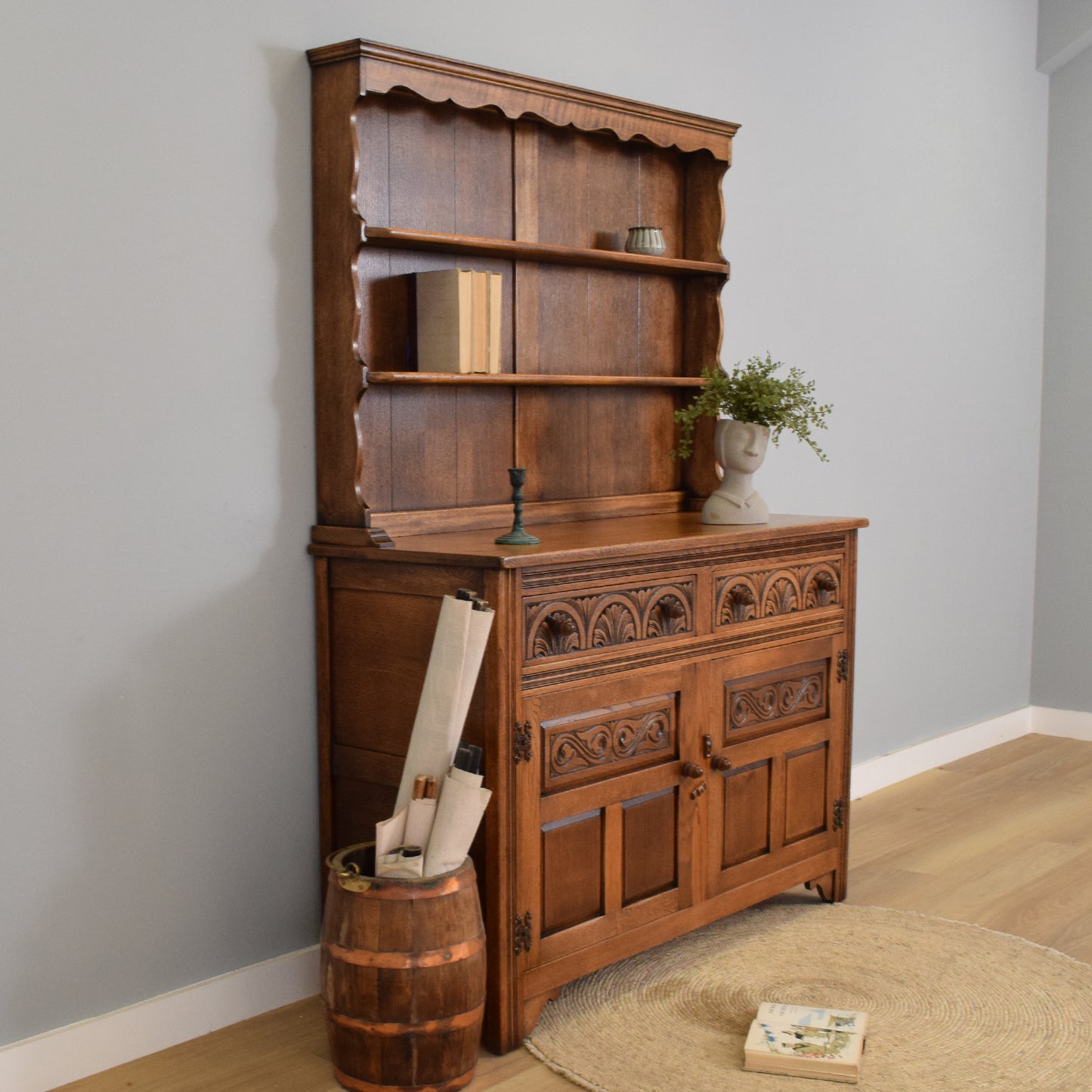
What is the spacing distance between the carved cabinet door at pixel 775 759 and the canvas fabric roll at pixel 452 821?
0.80 metres

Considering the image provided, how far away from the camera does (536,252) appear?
3.14 m

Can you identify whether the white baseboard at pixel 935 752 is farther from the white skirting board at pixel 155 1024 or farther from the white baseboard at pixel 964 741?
the white skirting board at pixel 155 1024

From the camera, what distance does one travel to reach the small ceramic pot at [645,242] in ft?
11.3

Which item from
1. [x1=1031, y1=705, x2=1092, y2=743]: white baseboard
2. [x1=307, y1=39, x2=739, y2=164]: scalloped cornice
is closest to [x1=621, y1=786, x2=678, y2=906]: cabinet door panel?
[x1=307, y1=39, x2=739, y2=164]: scalloped cornice

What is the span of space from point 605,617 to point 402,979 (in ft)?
2.83

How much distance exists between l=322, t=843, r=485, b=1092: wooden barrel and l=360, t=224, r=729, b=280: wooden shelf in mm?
1332

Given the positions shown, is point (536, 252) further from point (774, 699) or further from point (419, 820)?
point (419, 820)

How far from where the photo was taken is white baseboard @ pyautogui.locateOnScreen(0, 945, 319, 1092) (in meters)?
2.50

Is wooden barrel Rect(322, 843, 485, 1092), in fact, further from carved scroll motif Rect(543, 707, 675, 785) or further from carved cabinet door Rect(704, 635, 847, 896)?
carved cabinet door Rect(704, 635, 847, 896)

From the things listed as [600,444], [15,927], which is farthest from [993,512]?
[15,927]

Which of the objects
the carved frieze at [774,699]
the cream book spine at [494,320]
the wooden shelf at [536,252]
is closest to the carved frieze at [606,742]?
the carved frieze at [774,699]

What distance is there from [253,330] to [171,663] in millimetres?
726

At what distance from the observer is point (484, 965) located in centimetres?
255

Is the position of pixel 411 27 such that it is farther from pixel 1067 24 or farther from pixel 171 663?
pixel 1067 24
